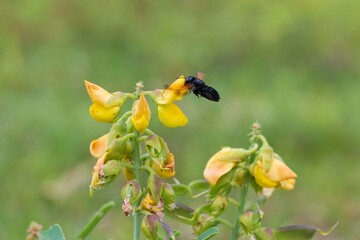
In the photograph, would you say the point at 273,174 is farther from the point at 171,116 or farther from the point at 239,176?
the point at 171,116

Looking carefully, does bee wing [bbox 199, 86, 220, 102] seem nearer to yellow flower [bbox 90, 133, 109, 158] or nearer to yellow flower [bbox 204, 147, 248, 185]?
yellow flower [bbox 204, 147, 248, 185]

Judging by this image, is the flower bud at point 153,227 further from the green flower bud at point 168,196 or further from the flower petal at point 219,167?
the flower petal at point 219,167

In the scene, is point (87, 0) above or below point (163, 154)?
above

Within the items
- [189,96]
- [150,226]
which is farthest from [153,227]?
[189,96]

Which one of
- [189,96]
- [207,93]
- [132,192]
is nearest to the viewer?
[132,192]

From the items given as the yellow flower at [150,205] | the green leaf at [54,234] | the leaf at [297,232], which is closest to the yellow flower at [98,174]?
the yellow flower at [150,205]

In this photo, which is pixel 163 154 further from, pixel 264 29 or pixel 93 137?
pixel 264 29

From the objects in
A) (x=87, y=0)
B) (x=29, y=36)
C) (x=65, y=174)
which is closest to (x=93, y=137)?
(x=65, y=174)
